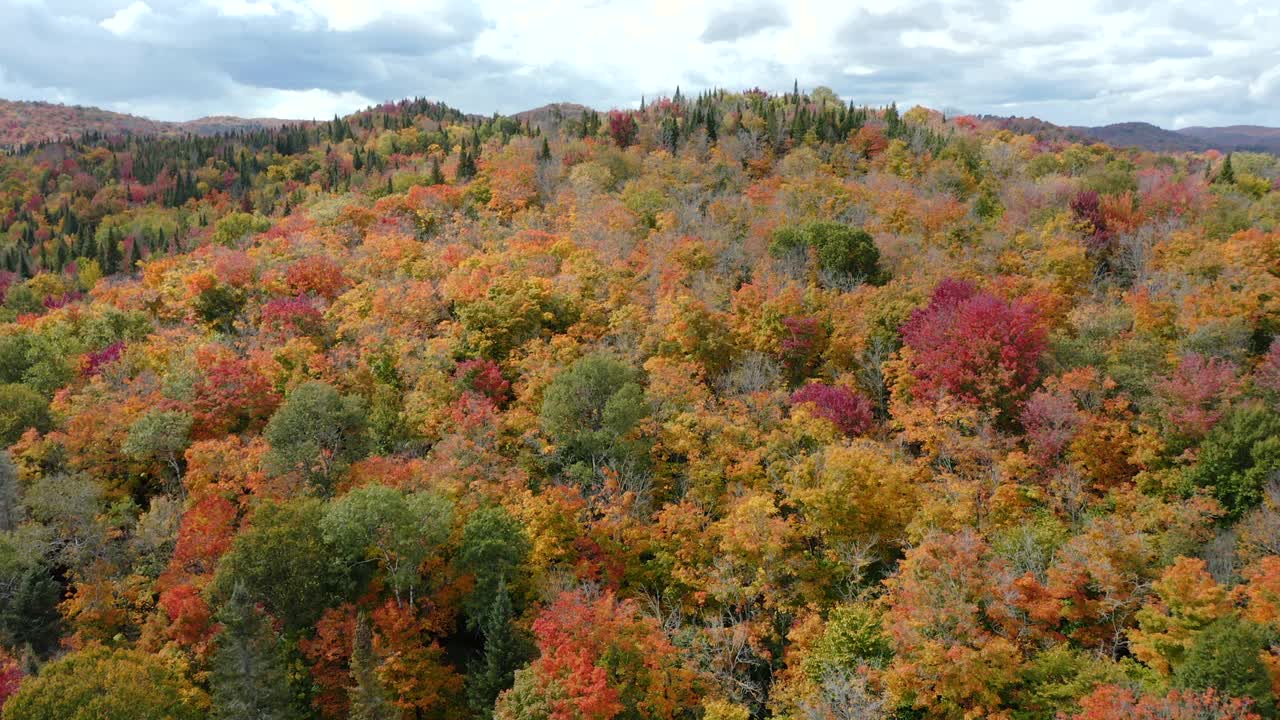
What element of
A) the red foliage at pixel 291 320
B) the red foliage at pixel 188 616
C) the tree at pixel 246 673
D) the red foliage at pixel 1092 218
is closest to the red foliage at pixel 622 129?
the red foliage at pixel 291 320

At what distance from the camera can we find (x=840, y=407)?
134 ft

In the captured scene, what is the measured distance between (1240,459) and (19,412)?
220 feet

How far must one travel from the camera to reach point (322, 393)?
1687 inches

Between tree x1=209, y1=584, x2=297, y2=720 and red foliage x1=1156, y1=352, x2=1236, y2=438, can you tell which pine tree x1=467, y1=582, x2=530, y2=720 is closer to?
tree x1=209, y1=584, x2=297, y2=720

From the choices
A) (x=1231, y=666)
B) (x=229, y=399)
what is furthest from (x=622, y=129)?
(x=1231, y=666)

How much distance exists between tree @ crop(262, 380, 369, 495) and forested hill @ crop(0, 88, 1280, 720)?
239mm

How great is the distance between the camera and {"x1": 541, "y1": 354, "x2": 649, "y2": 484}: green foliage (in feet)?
136

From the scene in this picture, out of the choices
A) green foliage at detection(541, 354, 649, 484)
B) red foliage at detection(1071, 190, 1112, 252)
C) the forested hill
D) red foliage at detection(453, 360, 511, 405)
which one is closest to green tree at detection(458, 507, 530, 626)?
the forested hill

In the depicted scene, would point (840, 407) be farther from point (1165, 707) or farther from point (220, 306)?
point (220, 306)

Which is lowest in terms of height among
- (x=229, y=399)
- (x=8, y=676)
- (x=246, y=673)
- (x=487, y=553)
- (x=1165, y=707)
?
(x=8, y=676)

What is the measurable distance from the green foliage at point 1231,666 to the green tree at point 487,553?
25273mm

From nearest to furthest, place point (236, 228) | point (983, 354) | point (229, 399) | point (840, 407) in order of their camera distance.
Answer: point (983, 354) < point (840, 407) < point (229, 399) < point (236, 228)

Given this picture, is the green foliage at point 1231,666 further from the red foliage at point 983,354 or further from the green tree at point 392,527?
the green tree at point 392,527

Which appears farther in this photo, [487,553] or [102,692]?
[487,553]
